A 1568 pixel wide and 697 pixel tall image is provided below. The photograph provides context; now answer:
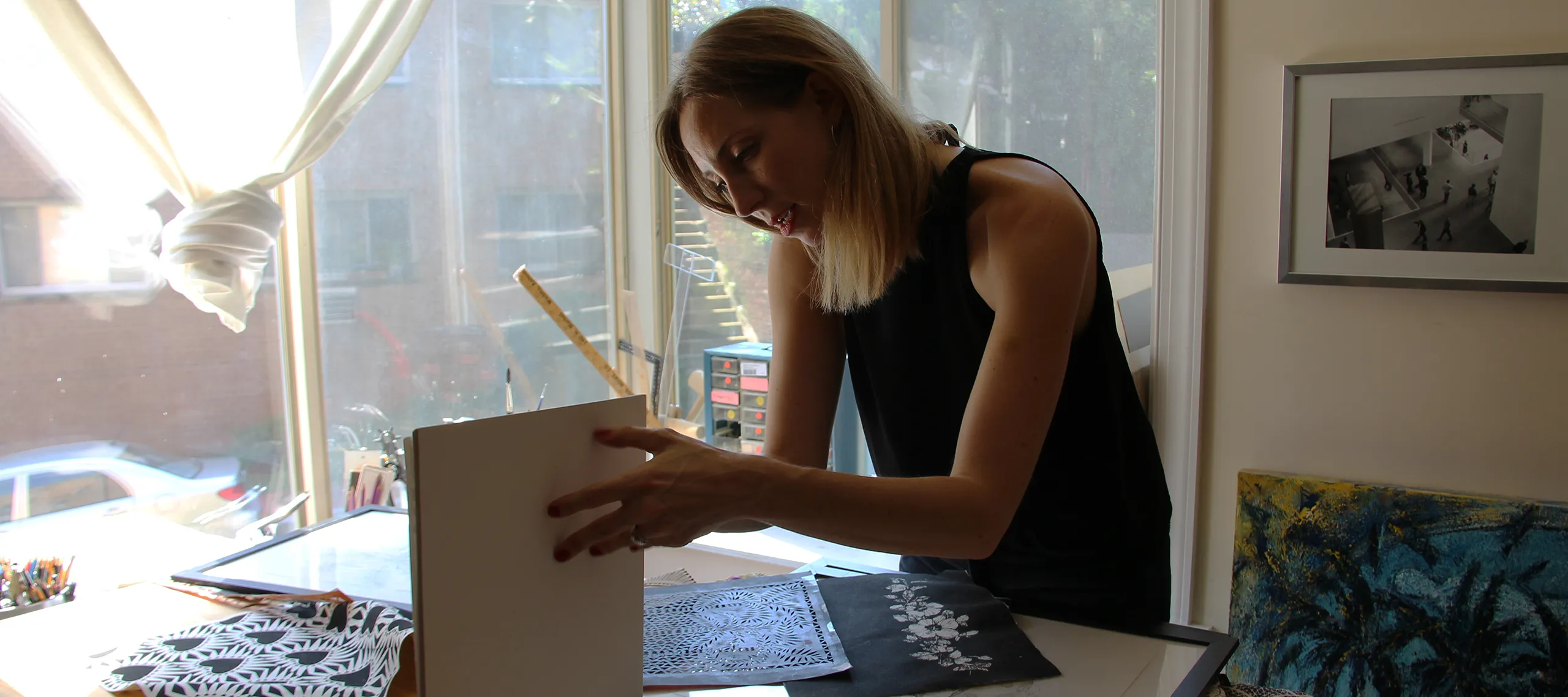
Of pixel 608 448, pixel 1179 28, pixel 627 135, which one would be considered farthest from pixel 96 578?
pixel 1179 28

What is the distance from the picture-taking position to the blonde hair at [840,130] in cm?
112

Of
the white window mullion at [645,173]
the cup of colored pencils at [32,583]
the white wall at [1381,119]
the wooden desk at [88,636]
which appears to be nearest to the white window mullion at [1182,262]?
the white wall at [1381,119]

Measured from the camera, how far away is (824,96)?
1.16m

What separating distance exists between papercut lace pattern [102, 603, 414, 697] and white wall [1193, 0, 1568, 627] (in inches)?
71.3

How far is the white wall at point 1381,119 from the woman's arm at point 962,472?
124 centimetres

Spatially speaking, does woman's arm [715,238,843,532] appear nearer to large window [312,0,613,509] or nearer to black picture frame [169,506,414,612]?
black picture frame [169,506,414,612]

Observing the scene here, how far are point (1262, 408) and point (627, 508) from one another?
176cm

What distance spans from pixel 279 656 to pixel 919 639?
0.67 m

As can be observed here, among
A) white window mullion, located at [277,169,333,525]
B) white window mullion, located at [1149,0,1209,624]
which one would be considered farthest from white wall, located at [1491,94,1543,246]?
white window mullion, located at [277,169,333,525]

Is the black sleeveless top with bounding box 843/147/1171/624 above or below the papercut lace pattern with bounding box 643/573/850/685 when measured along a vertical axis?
above

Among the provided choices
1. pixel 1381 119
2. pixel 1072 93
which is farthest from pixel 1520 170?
pixel 1072 93

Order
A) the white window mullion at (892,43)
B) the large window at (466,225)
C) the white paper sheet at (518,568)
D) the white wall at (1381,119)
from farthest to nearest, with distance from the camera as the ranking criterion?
the white window mullion at (892,43) < the large window at (466,225) < the white wall at (1381,119) < the white paper sheet at (518,568)

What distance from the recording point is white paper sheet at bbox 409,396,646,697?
715 millimetres

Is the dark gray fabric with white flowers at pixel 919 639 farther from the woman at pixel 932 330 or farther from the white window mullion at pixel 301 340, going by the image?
the white window mullion at pixel 301 340
